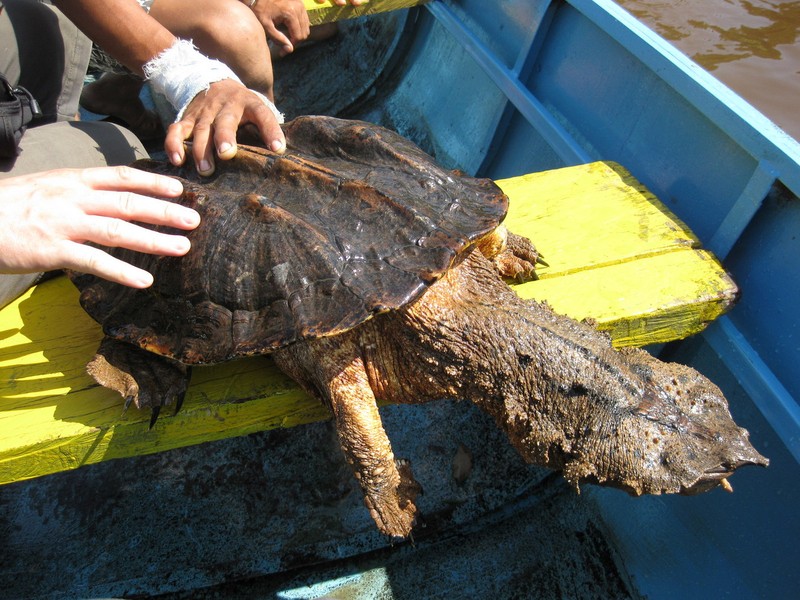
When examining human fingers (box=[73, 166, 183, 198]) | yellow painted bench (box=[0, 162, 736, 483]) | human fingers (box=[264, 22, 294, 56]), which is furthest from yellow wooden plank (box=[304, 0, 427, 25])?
human fingers (box=[73, 166, 183, 198])

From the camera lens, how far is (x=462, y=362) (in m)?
1.98

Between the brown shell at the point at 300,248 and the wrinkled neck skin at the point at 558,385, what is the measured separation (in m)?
0.24

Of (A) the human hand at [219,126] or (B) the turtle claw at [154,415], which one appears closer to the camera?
(B) the turtle claw at [154,415]

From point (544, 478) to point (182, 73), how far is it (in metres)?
2.64

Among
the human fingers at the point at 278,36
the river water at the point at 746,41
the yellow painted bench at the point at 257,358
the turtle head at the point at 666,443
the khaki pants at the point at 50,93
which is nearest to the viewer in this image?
the turtle head at the point at 666,443

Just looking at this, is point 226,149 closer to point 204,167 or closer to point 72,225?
point 204,167

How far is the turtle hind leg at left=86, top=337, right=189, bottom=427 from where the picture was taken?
200 cm

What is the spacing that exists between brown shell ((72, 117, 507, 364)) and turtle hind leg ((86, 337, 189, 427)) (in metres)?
0.12

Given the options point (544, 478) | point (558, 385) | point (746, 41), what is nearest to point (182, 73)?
point (558, 385)

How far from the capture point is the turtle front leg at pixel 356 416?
2.00 metres

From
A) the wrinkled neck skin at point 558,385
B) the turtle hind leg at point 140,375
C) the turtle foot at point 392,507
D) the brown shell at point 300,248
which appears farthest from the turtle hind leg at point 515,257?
the turtle hind leg at point 140,375

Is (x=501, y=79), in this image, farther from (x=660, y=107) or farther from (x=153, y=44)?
(x=153, y=44)

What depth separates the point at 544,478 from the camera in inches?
112

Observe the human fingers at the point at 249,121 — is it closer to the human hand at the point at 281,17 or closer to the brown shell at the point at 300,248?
the brown shell at the point at 300,248
